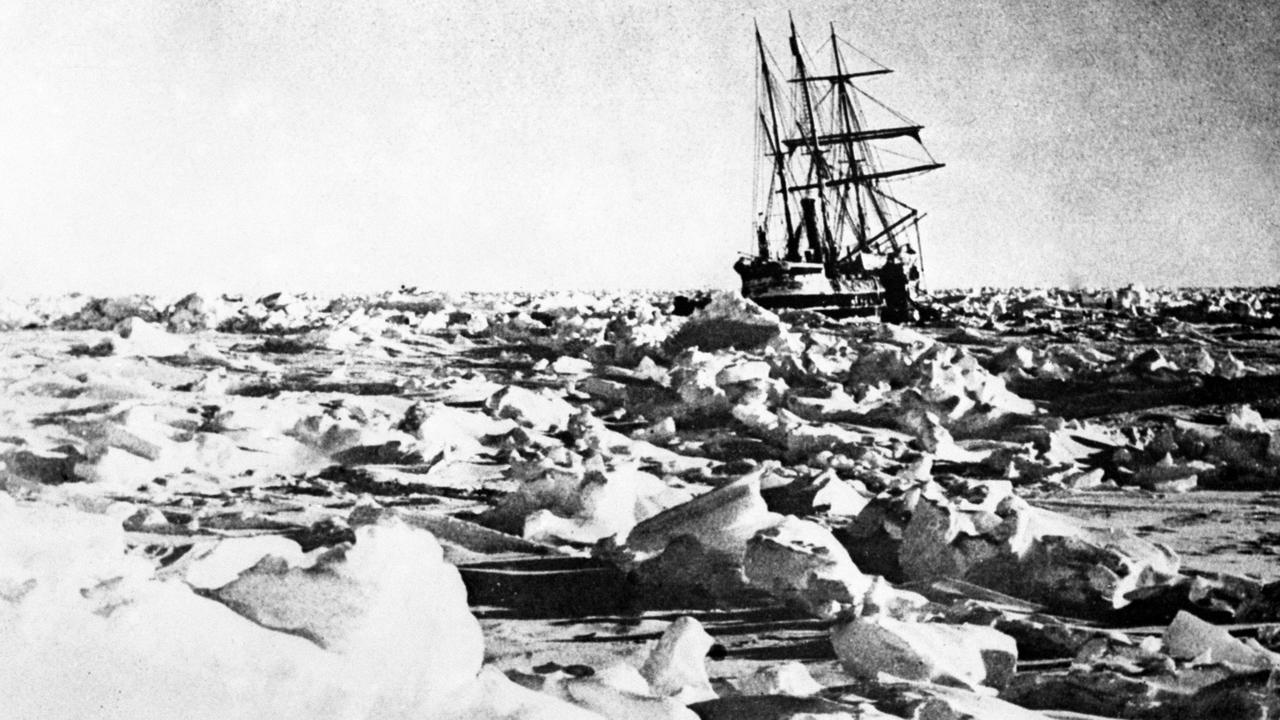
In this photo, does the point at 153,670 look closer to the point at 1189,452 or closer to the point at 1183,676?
the point at 1183,676

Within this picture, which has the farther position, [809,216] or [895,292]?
[809,216]

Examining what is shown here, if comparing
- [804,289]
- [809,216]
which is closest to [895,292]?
[804,289]

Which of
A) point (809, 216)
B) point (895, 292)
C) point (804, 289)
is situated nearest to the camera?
point (804, 289)

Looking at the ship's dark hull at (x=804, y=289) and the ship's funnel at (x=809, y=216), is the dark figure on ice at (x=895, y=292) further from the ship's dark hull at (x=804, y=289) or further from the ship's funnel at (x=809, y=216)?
the ship's funnel at (x=809, y=216)

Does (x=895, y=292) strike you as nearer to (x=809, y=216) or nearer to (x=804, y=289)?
(x=804, y=289)

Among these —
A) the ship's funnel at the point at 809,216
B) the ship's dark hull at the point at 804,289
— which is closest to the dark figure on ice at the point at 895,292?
the ship's dark hull at the point at 804,289

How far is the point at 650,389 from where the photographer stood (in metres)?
5.76

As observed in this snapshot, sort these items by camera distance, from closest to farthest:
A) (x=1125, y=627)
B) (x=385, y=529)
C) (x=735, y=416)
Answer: (x=385, y=529), (x=1125, y=627), (x=735, y=416)

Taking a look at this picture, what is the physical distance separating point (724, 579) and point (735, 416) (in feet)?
8.38

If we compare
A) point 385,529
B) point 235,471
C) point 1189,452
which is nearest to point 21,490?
point 235,471

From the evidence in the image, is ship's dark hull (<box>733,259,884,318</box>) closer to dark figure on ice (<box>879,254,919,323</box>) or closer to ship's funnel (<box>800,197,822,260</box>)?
dark figure on ice (<box>879,254,919,323</box>)

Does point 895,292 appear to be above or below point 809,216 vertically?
below

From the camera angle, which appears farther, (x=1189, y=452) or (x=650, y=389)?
(x=650, y=389)

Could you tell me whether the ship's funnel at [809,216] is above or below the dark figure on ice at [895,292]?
above
